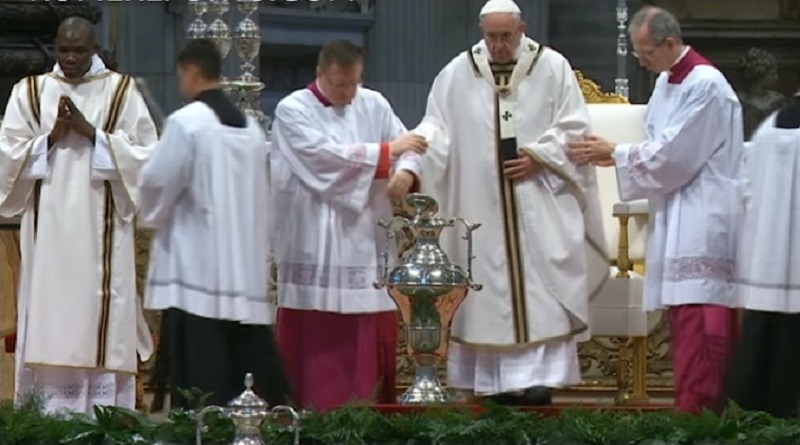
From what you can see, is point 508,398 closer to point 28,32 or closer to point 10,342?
point 10,342

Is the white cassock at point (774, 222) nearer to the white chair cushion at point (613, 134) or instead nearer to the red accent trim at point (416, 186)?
the red accent trim at point (416, 186)

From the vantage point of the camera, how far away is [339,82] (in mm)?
8719

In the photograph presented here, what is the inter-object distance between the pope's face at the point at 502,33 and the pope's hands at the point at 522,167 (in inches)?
16.2

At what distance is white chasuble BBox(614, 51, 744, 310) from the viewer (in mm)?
8438

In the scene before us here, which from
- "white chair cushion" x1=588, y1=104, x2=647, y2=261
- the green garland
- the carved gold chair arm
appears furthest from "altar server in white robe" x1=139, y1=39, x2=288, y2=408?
"white chair cushion" x1=588, y1=104, x2=647, y2=261

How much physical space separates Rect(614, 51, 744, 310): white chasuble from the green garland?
5.65ft

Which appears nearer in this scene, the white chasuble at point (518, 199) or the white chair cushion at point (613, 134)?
the white chasuble at point (518, 199)

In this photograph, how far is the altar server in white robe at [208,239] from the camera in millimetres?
8141

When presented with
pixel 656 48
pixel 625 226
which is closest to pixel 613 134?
pixel 625 226

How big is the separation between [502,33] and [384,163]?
685 millimetres

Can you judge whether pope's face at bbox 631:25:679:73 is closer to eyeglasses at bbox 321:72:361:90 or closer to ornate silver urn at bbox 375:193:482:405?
ornate silver urn at bbox 375:193:482:405

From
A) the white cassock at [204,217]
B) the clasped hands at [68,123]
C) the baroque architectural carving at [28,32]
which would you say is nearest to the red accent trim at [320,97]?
the white cassock at [204,217]

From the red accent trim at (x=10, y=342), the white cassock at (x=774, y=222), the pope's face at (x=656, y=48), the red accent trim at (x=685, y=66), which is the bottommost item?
the red accent trim at (x=10, y=342)

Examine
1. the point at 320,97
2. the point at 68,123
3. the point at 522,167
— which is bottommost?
the point at 522,167
